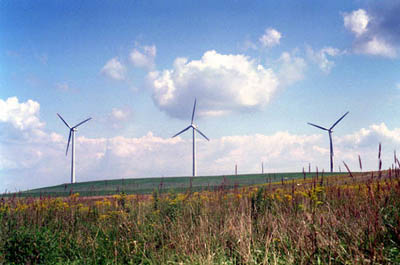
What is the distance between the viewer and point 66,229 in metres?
9.51

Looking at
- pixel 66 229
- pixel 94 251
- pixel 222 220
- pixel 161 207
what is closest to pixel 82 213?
pixel 66 229

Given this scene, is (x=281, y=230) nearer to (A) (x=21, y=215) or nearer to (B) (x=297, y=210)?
(B) (x=297, y=210)

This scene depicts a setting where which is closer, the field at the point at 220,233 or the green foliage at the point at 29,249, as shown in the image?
the field at the point at 220,233

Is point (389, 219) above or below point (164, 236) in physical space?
above

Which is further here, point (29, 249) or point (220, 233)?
point (220, 233)

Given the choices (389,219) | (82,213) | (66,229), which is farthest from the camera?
(82,213)

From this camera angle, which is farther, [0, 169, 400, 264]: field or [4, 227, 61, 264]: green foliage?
[4, 227, 61, 264]: green foliage

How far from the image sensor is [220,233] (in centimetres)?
680

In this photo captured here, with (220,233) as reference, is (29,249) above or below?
below

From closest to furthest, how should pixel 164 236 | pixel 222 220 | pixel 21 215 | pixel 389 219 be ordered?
pixel 389 219 → pixel 164 236 → pixel 222 220 → pixel 21 215

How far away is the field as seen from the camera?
5.06 meters

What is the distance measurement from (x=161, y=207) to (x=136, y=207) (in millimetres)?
977

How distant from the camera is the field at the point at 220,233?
5.06 meters

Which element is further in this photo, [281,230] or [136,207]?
[136,207]
